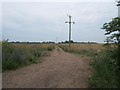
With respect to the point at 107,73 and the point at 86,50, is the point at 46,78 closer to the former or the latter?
the point at 107,73

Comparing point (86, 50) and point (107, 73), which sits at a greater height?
point (86, 50)

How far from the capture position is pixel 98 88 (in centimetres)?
1011

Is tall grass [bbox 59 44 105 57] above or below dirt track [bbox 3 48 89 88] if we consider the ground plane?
above

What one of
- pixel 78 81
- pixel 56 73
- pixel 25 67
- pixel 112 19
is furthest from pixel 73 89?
pixel 25 67

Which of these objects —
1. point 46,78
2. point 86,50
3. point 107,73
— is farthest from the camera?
point 86,50

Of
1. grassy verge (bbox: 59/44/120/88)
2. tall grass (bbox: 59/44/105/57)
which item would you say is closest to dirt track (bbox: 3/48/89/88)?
grassy verge (bbox: 59/44/120/88)

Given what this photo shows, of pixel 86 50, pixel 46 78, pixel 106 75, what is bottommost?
pixel 46 78

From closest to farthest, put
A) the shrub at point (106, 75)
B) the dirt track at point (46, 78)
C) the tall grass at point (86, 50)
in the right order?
the shrub at point (106, 75) < the dirt track at point (46, 78) < the tall grass at point (86, 50)

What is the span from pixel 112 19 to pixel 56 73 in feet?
12.5

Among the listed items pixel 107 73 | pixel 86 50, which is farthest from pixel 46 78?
pixel 86 50

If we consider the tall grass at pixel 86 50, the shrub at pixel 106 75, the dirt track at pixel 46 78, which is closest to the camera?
the shrub at pixel 106 75

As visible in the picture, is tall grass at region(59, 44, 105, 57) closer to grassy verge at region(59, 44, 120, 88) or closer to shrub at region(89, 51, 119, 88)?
grassy verge at region(59, 44, 120, 88)

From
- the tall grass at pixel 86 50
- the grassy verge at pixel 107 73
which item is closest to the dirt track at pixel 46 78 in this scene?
the grassy verge at pixel 107 73

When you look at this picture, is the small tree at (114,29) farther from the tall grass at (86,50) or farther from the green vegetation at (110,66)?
the tall grass at (86,50)
